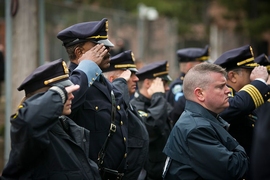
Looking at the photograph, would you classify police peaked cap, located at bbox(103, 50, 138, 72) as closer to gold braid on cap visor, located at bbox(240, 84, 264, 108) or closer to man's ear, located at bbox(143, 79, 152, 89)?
man's ear, located at bbox(143, 79, 152, 89)

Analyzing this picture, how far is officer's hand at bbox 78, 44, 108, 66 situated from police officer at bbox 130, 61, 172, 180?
1759mm

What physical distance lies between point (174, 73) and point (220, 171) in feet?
46.5

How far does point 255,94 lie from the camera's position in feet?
17.1

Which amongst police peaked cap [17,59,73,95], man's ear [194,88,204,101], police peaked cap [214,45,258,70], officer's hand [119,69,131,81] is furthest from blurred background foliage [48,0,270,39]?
police peaked cap [17,59,73,95]

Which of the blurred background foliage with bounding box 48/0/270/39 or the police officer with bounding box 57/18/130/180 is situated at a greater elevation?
the police officer with bounding box 57/18/130/180

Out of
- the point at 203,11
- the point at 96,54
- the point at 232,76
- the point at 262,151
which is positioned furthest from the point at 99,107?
the point at 203,11

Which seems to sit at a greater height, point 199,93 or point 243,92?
point 199,93

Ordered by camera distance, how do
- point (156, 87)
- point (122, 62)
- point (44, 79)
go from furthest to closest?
point (156, 87) < point (122, 62) < point (44, 79)

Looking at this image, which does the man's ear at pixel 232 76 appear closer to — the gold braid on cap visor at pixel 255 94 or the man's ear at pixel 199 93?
the gold braid on cap visor at pixel 255 94

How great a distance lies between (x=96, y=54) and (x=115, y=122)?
24.6 inches

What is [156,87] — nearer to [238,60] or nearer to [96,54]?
[238,60]

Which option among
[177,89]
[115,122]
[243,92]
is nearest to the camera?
[115,122]

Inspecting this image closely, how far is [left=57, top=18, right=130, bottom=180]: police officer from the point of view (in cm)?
470

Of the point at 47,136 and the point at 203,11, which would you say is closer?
the point at 47,136
